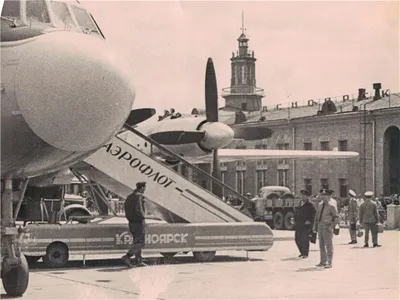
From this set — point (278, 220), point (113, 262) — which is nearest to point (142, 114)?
point (113, 262)

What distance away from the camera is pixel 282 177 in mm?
54281

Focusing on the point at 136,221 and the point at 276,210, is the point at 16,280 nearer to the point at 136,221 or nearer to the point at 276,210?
the point at 136,221

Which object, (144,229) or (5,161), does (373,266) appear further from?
(5,161)

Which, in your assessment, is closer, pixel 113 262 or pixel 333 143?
pixel 113 262

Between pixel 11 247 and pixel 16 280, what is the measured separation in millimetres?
453

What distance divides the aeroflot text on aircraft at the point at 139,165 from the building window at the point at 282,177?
130ft

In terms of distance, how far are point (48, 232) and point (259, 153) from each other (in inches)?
816

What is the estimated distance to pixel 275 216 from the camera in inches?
1164

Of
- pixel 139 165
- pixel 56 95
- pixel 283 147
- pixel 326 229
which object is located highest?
pixel 283 147

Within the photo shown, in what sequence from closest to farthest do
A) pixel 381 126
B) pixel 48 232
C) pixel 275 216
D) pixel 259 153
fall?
1. pixel 48 232
2. pixel 275 216
3. pixel 259 153
4. pixel 381 126

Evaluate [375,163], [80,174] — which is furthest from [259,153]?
[80,174]

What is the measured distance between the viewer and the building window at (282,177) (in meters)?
53.7

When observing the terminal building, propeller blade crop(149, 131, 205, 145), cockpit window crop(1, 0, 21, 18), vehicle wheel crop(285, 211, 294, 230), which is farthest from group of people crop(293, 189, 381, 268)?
the terminal building

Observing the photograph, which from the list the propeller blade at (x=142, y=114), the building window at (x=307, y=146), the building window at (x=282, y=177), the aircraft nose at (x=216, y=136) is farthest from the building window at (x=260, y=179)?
the propeller blade at (x=142, y=114)
